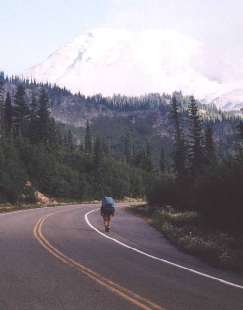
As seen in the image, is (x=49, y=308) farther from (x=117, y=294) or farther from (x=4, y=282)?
(x=4, y=282)

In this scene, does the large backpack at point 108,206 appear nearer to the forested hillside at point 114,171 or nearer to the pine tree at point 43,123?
the forested hillside at point 114,171

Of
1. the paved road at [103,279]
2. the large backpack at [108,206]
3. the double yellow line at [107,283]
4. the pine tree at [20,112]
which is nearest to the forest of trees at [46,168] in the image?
the pine tree at [20,112]

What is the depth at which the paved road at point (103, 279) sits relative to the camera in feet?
30.0

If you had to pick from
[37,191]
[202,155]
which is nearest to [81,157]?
[37,191]

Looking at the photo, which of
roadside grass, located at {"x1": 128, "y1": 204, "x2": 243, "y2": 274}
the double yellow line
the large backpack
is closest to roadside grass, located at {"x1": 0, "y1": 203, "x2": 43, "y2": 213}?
the large backpack

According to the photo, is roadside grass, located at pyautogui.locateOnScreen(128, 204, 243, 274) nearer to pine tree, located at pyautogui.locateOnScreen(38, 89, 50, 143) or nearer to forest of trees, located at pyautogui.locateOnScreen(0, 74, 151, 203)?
forest of trees, located at pyautogui.locateOnScreen(0, 74, 151, 203)

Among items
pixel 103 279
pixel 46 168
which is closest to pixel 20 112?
pixel 46 168

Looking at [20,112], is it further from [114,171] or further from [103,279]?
[103,279]

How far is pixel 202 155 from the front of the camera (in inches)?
2685

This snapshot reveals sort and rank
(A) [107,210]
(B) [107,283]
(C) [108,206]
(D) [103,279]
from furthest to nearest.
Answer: (C) [108,206]
(A) [107,210]
(D) [103,279]
(B) [107,283]

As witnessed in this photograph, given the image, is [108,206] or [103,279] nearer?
[103,279]

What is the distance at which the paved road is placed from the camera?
9148mm

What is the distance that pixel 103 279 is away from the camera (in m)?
11.6

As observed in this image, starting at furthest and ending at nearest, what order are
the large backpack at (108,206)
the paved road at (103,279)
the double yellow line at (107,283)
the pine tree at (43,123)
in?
the pine tree at (43,123)
the large backpack at (108,206)
the paved road at (103,279)
the double yellow line at (107,283)
